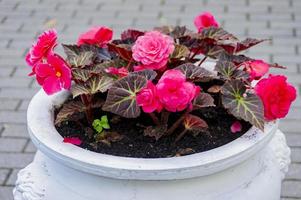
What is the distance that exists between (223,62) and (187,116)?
20cm

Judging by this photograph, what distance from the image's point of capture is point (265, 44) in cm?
388

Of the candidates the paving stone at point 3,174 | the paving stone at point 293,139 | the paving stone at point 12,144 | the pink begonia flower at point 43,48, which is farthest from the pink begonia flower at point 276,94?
the paving stone at point 12,144

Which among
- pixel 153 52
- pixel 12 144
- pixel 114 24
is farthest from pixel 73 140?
pixel 114 24

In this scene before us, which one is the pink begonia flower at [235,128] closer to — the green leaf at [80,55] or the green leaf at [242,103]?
the green leaf at [242,103]

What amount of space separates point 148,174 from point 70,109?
0.36 metres

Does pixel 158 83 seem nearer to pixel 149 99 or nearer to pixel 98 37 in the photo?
pixel 149 99

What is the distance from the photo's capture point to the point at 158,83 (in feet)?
5.24

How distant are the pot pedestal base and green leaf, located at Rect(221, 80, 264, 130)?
0.12 m

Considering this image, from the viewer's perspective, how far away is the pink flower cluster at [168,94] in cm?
157

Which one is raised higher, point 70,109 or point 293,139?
point 70,109

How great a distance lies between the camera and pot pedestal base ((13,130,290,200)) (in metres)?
1.55

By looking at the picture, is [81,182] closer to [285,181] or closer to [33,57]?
[33,57]

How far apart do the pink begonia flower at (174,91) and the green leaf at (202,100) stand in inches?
2.7

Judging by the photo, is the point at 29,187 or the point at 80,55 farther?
the point at 80,55
